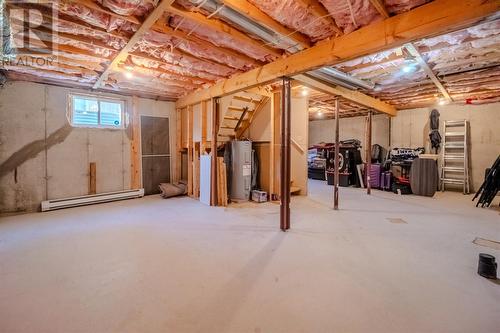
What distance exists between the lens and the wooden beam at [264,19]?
6.81 ft

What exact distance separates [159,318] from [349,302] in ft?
4.39

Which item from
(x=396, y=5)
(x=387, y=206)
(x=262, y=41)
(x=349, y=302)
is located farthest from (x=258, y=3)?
Answer: (x=387, y=206)

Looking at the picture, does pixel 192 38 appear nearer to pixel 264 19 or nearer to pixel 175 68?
pixel 264 19

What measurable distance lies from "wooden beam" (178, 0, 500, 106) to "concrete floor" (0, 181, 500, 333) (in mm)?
2103

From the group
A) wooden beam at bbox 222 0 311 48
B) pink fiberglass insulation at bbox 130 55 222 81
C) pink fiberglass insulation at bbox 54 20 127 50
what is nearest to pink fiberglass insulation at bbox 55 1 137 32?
pink fiberglass insulation at bbox 54 20 127 50

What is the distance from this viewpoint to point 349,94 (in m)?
4.85

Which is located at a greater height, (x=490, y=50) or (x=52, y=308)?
(x=490, y=50)

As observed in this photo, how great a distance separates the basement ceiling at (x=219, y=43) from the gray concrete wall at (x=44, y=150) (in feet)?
1.40

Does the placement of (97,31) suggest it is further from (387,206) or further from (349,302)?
(387,206)

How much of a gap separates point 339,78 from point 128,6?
308cm

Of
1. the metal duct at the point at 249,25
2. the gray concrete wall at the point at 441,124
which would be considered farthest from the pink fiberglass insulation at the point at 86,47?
the gray concrete wall at the point at 441,124

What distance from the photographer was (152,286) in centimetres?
194

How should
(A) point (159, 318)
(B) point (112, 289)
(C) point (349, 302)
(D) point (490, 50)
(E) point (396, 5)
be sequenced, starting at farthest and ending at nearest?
(D) point (490, 50), (E) point (396, 5), (B) point (112, 289), (C) point (349, 302), (A) point (159, 318)

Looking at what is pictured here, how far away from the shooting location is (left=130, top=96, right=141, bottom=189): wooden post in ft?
18.0
